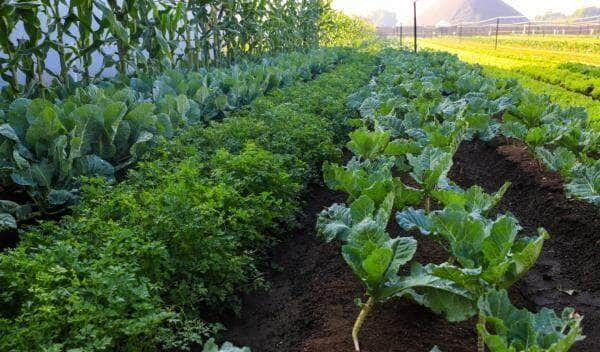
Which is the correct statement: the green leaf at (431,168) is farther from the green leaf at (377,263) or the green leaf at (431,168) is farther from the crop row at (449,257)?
the green leaf at (377,263)

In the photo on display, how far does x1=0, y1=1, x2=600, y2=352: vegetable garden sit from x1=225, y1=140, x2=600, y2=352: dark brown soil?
0.01 m

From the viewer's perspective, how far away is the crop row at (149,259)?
2090 mm

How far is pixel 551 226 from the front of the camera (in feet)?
14.7

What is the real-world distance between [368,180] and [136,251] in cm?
164

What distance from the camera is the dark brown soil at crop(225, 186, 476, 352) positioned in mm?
2594

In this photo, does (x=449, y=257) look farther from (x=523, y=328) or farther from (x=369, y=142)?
(x=369, y=142)

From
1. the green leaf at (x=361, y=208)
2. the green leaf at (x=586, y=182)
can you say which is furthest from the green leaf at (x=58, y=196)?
the green leaf at (x=586, y=182)

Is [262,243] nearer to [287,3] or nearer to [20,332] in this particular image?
[20,332]

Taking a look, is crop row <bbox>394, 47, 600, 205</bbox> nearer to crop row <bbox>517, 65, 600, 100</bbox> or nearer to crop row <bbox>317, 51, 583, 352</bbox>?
crop row <bbox>317, 51, 583, 352</bbox>

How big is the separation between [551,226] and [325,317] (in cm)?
253

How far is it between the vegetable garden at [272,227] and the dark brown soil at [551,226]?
0.02 m

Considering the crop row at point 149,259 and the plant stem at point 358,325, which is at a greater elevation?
the crop row at point 149,259

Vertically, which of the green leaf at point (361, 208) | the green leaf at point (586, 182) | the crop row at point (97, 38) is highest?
the crop row at point (97, 38)

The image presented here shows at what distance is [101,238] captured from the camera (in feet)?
8.84
